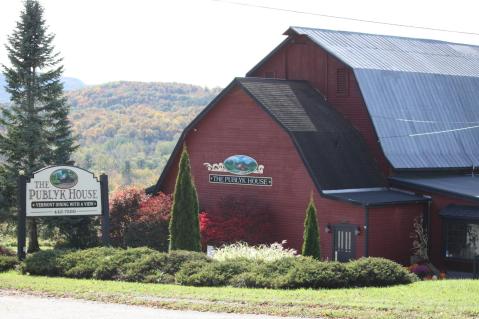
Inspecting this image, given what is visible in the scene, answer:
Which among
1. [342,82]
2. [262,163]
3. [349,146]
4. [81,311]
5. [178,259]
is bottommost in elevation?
[81,311]

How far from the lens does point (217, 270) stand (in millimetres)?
27281

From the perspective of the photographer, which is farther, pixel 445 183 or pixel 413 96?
pixel 413 96

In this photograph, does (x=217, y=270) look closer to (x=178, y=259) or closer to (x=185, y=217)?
(x=178, y=259)

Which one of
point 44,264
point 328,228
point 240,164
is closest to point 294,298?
point 44,264

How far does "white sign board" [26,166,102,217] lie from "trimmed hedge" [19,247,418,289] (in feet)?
11.2

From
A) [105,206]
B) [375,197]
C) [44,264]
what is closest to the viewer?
[44,264]

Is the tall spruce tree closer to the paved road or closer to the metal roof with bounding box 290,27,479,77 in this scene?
the metal roof with bounding box 290,27,479,77

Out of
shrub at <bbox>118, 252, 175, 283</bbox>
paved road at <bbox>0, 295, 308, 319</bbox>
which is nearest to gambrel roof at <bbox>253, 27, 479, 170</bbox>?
shrub at <bbox>118, 252, 175, 283</bbox>

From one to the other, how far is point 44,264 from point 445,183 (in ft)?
63.7

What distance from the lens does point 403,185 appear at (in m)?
41.7

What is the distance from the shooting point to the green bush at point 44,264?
3017 cm

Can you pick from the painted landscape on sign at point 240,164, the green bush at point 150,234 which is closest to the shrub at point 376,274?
the painted landscape on sign at point 240,164

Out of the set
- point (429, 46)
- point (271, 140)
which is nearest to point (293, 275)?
point (271, 140)

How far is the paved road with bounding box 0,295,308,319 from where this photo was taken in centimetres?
2041
